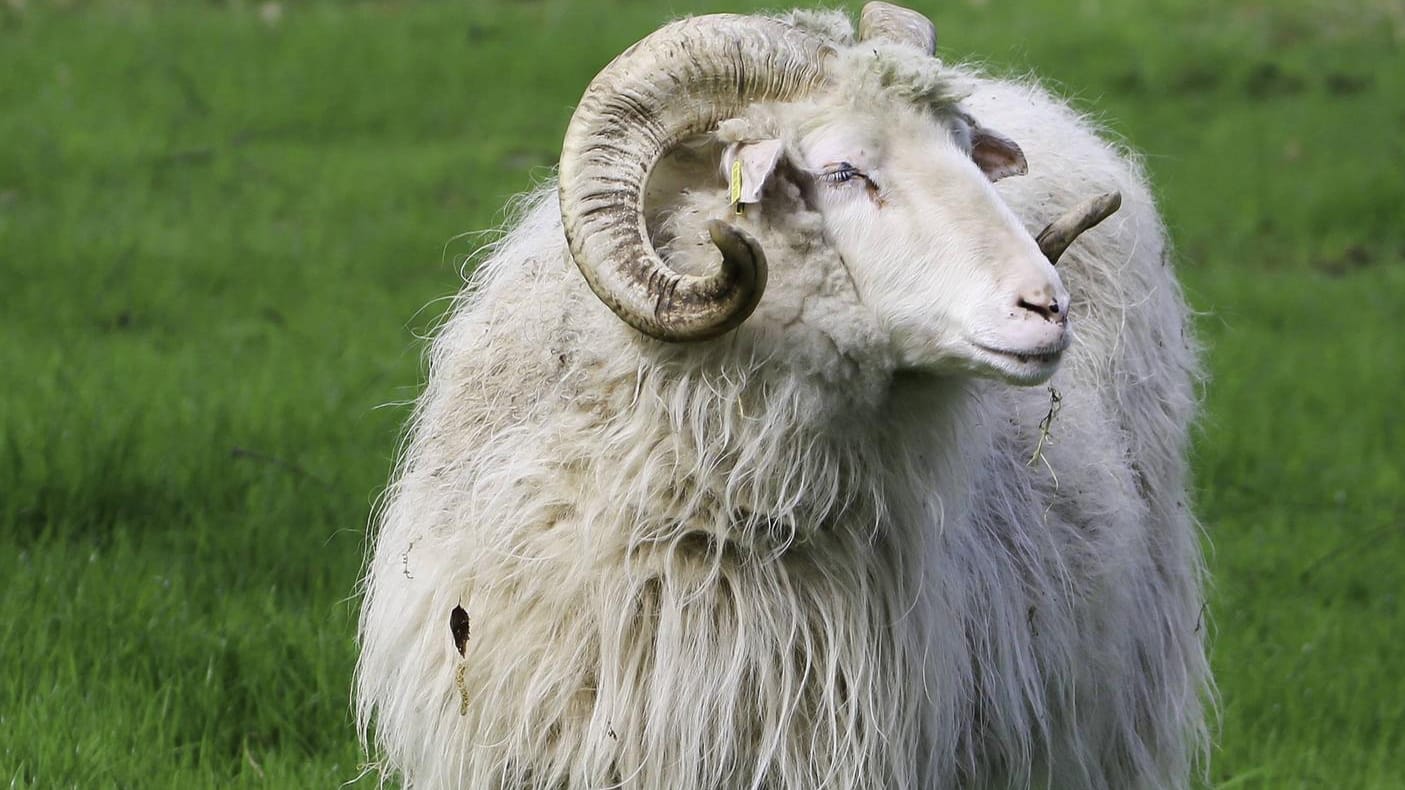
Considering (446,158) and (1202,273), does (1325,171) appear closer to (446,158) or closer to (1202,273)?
(1202,273)

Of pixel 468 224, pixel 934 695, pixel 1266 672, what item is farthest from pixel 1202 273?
pixel 934 695

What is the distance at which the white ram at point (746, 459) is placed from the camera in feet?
10.7

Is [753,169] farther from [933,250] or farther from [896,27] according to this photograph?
[896,27]

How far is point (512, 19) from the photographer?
14.6m

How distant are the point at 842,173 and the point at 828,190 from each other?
0.04 metres

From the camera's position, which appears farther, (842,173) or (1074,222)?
(1074,222)

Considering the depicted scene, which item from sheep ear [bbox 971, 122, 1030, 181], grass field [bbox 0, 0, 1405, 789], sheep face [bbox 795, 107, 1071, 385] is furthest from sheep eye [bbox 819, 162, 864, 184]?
grass field [bbox 0, 0, 1405, 789]

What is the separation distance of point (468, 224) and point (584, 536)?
674 cm

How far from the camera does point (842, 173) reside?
3.32m

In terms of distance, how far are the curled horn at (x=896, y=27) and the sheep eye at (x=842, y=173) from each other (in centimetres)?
50

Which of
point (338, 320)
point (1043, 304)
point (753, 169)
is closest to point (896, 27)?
point (753, 169)

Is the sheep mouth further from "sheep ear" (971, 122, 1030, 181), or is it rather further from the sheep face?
"sheep ear" (971, 122, 1030, 181)

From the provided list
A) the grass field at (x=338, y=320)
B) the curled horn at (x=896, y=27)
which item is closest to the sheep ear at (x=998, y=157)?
the curled horn at (x=896, y=27)

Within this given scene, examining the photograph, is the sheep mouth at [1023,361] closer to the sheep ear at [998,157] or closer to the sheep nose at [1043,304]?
the sheep nose at [1043,304]
